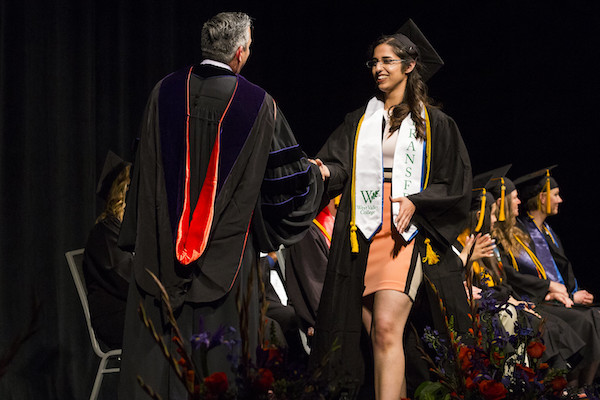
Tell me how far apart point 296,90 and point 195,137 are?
3.33 m

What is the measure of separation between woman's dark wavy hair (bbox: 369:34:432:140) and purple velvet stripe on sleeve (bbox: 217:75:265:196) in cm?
83

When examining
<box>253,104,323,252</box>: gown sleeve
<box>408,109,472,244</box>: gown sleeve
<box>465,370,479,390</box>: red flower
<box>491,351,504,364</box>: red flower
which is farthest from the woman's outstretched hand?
<box>465,370,479,390</box>: red flower

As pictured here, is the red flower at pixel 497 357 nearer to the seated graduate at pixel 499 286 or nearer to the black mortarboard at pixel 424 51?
the black mortarboard at pixel 424 51

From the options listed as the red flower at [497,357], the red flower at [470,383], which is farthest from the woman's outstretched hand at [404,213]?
the red flower at [470,383]

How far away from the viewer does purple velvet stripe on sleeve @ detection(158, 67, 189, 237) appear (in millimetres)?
2424

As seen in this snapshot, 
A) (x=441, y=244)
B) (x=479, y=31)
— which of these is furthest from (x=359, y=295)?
(x=479, y=31)

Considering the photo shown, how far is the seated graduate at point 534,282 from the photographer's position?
4371 mm

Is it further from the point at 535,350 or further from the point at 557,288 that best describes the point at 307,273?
the point at 535,350

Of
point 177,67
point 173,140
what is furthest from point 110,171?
point 173,140

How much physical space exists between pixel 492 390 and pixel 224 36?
1551 mm

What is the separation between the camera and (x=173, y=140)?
2.46 m

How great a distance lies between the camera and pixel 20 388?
4320mm

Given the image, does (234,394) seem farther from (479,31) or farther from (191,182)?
(479,31)

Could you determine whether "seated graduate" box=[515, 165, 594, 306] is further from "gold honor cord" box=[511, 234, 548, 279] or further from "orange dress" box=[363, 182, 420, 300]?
"orange dress" box=[363, 182, 420, 300]
